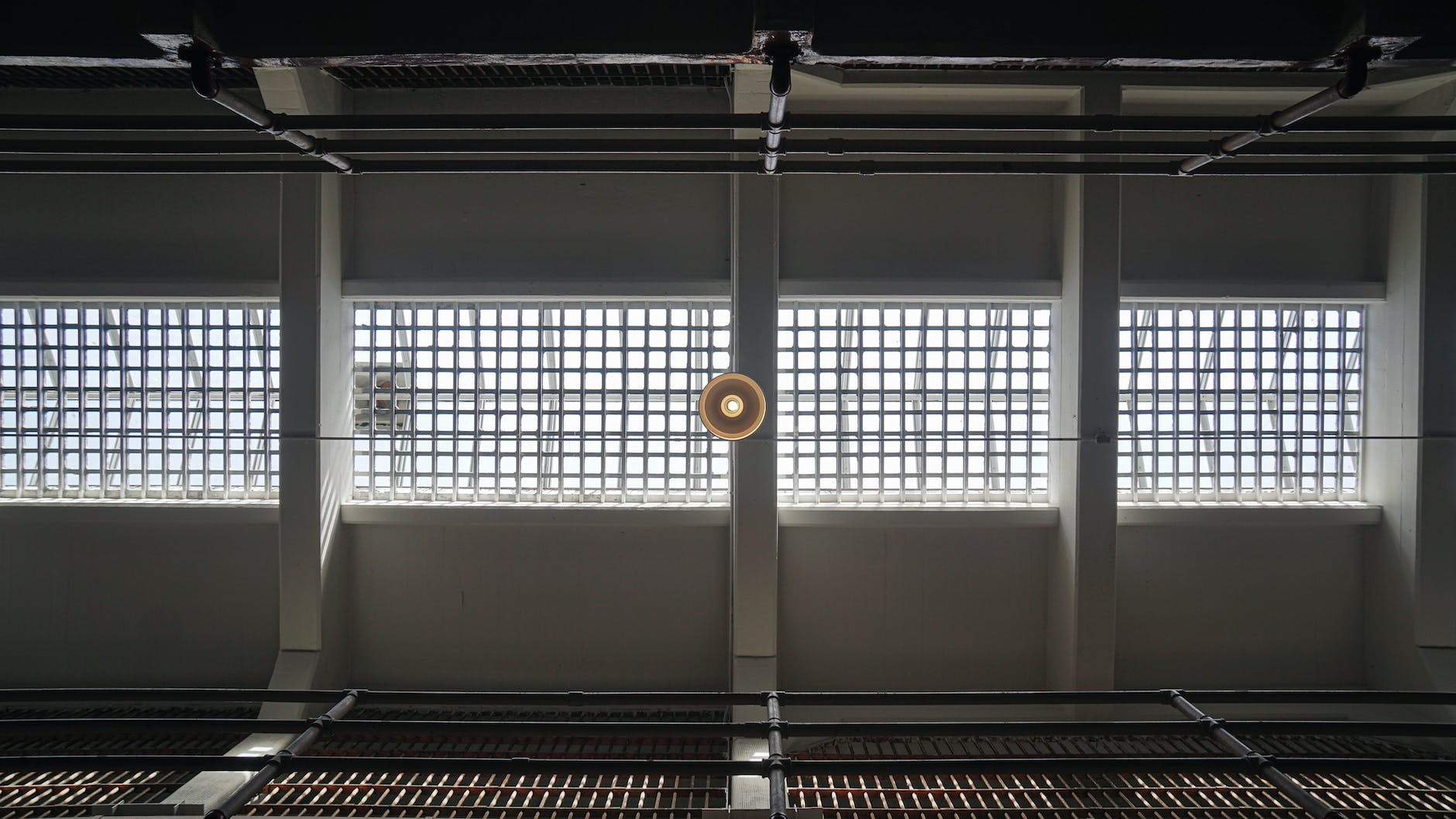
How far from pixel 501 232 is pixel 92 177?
568cm

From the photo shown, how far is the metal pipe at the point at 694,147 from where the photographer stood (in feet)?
14.6

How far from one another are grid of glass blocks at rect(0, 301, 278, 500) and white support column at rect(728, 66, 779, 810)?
6.52 m

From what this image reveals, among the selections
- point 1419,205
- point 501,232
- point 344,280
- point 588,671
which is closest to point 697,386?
point 501,232

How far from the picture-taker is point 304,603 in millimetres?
9070

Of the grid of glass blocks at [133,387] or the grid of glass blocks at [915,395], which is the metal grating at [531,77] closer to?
the grid of glass blocks at [915,395]

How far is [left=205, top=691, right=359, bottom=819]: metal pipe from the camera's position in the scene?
373 cm

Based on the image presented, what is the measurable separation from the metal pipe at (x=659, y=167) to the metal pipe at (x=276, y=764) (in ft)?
11.6

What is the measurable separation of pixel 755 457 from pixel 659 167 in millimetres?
4527

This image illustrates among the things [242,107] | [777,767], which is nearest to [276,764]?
[777,767]

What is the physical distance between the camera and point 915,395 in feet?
32.8

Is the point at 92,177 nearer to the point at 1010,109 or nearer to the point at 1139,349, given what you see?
the point at 1010,109

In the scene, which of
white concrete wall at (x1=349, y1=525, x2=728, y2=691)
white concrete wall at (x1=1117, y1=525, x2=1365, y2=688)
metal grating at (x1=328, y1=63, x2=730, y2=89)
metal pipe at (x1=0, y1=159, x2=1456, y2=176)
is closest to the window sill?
white concrete wall at (x1=349, y1=525, x2=728, y2=691)

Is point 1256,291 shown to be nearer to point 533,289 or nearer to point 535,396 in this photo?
point 533,289

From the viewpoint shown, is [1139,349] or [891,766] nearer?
[891,766]
